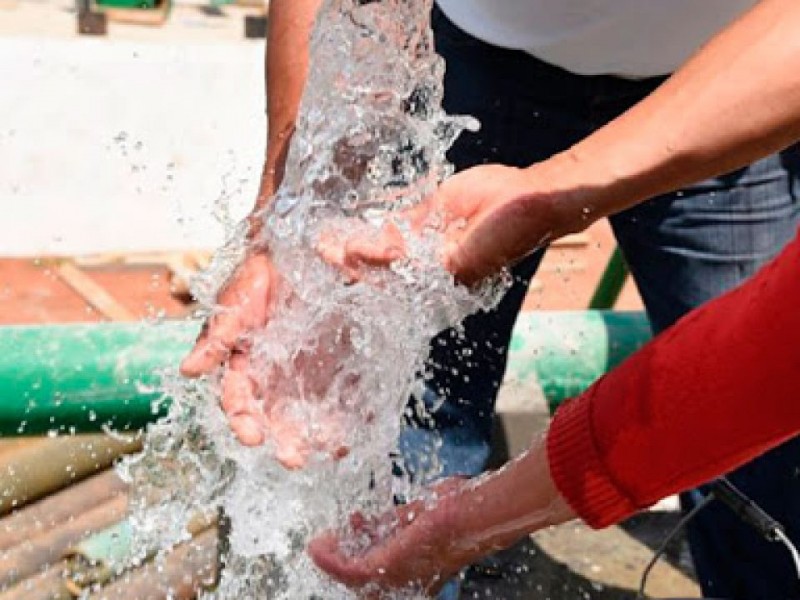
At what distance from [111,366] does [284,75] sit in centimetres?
49

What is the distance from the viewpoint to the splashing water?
69.6 inches

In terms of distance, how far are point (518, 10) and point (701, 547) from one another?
2.79ft

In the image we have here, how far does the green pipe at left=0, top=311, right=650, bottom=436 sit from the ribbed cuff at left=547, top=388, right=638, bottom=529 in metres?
0.94

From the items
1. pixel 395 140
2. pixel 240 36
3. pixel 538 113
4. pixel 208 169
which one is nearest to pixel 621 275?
pixel 208 169

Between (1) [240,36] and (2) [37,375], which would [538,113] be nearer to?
(2) [37,375]

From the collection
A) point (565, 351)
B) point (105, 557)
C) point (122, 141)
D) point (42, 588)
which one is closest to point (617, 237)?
point (565, 351)

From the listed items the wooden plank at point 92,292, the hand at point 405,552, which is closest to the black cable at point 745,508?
the hand at point 405,552

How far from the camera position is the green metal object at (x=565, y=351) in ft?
7.73

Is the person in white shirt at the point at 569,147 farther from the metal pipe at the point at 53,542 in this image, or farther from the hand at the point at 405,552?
the metal pipe at the point at 53,542

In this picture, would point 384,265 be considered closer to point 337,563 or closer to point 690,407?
point 337,563

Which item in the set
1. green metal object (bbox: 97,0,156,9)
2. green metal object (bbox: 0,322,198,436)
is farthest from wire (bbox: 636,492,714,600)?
green metal object (bbox: 97,0,156,9)

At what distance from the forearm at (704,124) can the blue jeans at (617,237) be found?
0.55 m

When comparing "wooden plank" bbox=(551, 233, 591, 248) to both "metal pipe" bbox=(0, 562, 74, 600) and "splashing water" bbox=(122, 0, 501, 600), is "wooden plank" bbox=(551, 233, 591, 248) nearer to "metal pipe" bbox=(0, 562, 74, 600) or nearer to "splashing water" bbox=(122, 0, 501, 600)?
"metal pipe" bbox=(0, 562, 74, 600)

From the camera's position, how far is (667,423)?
4.23 feet
